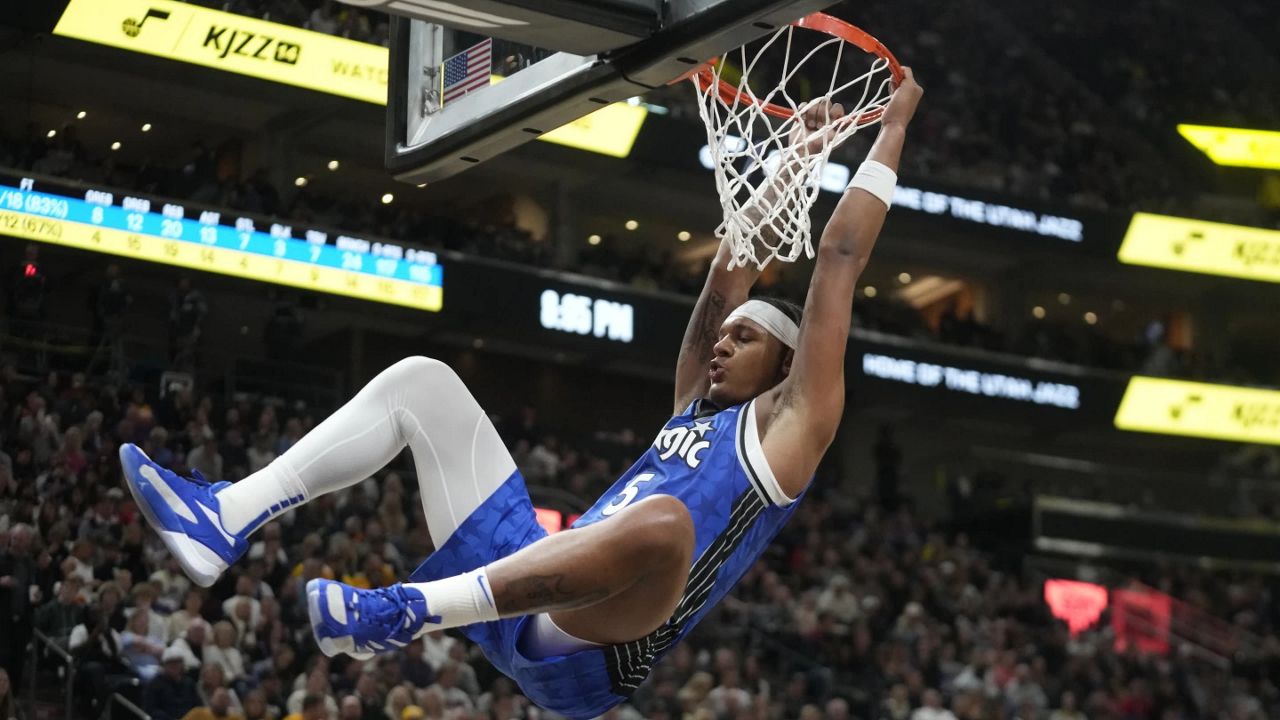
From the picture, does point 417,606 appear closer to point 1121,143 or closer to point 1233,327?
point 1121,143

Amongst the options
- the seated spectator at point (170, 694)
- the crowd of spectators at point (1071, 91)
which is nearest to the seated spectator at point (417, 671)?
the seated spectator at point (170, 694)

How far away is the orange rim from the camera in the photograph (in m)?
6.13

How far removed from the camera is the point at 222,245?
58.1 ft

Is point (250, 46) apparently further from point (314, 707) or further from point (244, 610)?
point (314, 707)

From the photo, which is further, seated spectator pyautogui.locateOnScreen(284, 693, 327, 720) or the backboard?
seated spectator pyautogui.locateOnScreen(284, 693, 327, 720)

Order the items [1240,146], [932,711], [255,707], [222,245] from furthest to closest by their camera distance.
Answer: [1240,146]
[222,245]
[932,711]
[255,707]

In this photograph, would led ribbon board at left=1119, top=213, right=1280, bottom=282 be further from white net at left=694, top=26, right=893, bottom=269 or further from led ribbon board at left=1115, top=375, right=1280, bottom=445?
white net at left=694, top=26, right=893, bottom=269

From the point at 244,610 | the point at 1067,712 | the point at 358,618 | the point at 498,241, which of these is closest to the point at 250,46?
the point at 498,241

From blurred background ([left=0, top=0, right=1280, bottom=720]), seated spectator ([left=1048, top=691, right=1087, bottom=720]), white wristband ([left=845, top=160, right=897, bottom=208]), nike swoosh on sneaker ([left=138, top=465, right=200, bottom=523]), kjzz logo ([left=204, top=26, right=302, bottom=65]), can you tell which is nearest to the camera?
nike swoosh on sneaker ([left=138, top=465, right=200, bottom=523])

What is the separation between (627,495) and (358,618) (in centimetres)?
121

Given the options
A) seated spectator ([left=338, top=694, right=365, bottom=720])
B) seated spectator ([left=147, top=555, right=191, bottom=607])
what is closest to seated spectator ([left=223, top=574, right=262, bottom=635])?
seated spectator ([left=147, top=555, right=191, bottom=607])

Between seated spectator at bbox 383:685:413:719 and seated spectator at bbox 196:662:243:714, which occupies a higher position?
seated spectator at bbox 196:662:243:714

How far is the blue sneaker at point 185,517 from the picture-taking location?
16.5 ft

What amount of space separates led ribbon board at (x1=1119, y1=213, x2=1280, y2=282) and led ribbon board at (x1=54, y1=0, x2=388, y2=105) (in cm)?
1149
